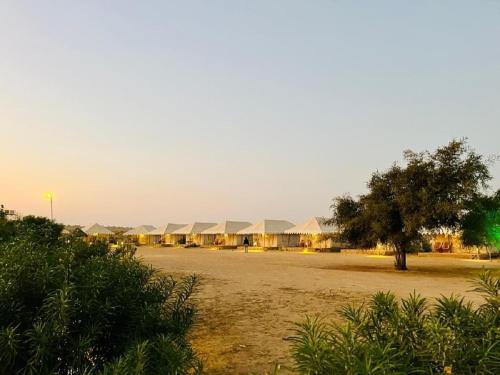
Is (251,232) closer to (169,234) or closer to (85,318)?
(169,234)

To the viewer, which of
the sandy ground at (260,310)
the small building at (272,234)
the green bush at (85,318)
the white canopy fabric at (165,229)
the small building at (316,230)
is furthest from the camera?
the white canopy fabric at (165,229)

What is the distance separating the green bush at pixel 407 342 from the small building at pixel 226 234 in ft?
218

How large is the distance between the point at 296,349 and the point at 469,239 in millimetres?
27158

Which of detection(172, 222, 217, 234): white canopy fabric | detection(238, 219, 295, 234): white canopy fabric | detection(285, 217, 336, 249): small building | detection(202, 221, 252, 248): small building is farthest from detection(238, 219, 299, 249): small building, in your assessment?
detection(172, 222, 217, 234): white canopy fabric

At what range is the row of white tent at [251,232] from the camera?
5162 centimetres

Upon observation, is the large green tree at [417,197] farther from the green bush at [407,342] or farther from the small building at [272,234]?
the small building at [272,234]

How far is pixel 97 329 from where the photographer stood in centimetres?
308

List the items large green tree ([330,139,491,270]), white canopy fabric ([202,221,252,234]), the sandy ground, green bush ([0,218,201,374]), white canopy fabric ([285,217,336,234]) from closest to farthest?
green bush ([0,218,201,374])
the sandy ground
large green tree ([330,139,491,270])
white canopy fabric ([285,217,336,234])
white canopy fabric ([202,221,252,234])

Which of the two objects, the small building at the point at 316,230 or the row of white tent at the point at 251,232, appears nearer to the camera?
the small building at the point at 316,230

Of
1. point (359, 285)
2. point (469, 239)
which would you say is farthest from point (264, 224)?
point (359, 285)

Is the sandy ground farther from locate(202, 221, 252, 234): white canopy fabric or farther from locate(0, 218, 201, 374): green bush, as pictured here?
locate(202, 221, 252, 234): white canopy fabric

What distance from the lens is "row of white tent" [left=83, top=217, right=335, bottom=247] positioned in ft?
169

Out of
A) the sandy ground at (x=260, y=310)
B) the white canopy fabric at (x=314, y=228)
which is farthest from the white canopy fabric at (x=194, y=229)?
the sandy ground at (x=260, y=310)

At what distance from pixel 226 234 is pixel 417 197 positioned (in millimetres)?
54464
